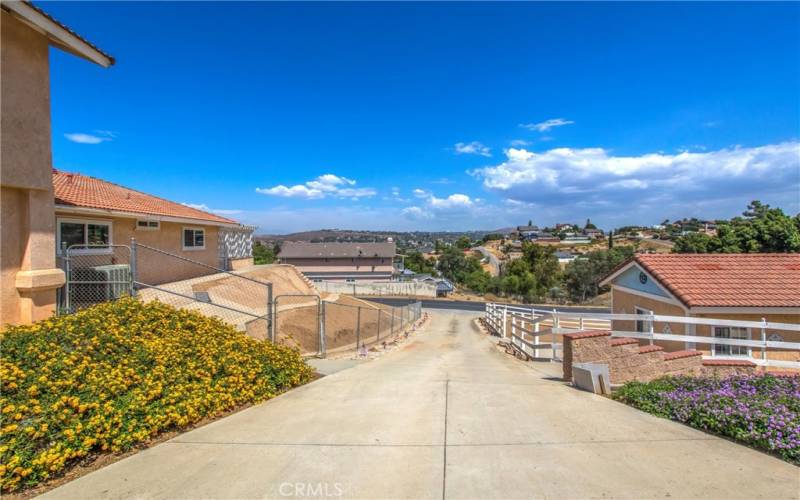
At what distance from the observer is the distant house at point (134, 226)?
1161 centimetres

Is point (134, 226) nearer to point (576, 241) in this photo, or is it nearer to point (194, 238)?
point (194, 238)

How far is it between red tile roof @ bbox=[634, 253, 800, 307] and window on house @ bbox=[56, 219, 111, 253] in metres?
15.5

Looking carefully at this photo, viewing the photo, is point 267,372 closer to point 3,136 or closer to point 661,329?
point 3,136

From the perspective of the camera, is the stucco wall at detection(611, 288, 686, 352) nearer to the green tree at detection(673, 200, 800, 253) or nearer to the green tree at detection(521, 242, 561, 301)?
the green tree at detection(673, 200, 800, 253)

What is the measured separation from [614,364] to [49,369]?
28.4ft

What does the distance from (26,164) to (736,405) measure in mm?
10949

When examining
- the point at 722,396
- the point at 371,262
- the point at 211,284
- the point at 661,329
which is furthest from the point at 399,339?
the point at 371,262

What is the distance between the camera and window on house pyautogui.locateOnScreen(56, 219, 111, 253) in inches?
444

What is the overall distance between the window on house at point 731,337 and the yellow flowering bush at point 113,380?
9855mm

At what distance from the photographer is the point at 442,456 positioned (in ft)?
13.2

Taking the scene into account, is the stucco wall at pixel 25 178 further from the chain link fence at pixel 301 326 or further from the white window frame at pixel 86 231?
the chain link fence at pixel 301 326

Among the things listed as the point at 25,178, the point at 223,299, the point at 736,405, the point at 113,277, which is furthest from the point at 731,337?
the point at 223,299

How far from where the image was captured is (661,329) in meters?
11.2

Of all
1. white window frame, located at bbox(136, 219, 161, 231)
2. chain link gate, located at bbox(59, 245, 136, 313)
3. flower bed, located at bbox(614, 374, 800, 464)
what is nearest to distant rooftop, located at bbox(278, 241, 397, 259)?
white window frame, located at bbox(136, 219, 161, 231)
